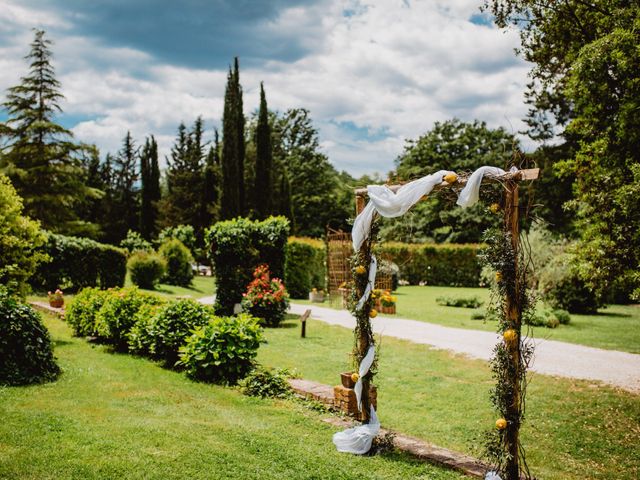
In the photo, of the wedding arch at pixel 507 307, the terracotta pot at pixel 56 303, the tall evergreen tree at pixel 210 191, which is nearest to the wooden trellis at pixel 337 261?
the terracotta pot at pixel 56 303

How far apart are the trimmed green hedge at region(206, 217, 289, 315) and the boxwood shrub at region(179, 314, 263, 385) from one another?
5.99 m

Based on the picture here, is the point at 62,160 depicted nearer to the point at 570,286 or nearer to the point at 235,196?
the point at 235,196

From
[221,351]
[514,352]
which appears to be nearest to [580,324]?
[221,351]

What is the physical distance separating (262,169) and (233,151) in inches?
91.4

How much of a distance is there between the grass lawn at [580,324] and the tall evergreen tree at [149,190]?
74.8ft

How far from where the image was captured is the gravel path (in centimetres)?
900

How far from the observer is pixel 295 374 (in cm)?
785

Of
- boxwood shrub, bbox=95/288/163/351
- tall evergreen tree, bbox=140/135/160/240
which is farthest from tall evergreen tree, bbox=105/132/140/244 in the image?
boxwood shrub, bbox=95/288/163/351

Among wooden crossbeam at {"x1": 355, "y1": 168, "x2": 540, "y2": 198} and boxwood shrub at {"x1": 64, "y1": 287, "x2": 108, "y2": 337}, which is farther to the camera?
boxwood shrub at {"x1": 64, "y1": 287, "x2": 108, "y2": 337}

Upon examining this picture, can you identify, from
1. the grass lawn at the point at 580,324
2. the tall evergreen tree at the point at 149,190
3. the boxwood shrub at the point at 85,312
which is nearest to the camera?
the boxwood shrub at the point at 85,312

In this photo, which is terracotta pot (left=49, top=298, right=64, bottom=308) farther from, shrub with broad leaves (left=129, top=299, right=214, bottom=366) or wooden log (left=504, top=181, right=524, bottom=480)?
wooden log (left=504, top=181, right=524, bottom=480)

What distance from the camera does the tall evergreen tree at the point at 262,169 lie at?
3306cm

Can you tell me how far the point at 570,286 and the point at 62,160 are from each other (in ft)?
79.5

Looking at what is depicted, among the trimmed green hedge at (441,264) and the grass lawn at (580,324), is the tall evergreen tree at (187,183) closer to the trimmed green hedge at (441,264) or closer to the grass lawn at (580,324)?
the trimmed green hedge at (441,264)
